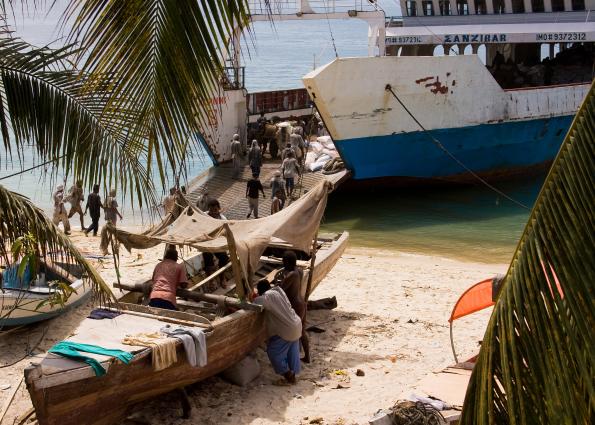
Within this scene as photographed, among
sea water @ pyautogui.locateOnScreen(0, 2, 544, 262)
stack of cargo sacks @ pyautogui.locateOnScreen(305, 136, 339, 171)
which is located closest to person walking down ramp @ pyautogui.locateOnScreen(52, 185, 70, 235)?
sea water @ pyautogui.locateOnScreen(0, 2, 544, 262)

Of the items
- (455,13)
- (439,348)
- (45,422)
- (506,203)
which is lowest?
(506,203)

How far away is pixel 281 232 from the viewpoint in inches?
414

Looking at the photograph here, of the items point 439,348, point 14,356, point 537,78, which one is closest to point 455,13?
point 537,78

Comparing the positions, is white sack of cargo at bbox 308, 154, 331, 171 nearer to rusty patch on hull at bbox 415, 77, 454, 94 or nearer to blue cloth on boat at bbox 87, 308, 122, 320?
rusty patch on hull at bbox 415, 77, 454, 94

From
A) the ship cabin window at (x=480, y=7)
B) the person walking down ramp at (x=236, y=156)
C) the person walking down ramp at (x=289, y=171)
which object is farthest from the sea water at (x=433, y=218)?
the ship cabin window at (x=480, y=7)

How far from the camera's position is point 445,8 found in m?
28.4

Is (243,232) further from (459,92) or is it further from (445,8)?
(445,8)

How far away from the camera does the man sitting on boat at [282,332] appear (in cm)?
935

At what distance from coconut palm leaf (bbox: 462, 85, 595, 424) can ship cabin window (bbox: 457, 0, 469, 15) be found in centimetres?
2602

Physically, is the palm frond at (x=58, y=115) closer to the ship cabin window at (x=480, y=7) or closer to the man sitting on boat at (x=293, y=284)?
the man sitting on boat at (x=293, y=284)

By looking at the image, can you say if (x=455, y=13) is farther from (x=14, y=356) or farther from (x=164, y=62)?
(x=164, y=62)

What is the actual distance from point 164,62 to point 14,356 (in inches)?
297

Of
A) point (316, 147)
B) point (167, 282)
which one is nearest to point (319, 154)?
point (316, 147)

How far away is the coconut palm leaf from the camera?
2732 millimetres
